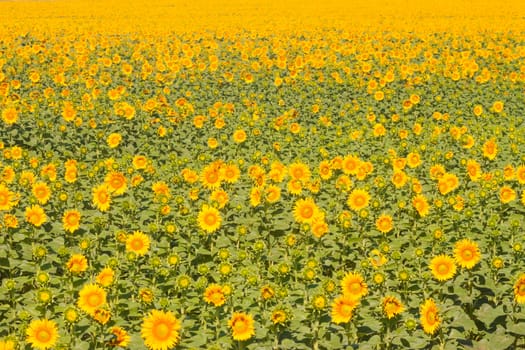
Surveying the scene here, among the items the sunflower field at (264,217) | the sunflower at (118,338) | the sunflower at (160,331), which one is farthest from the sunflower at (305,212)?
the sunflower at (118,338)

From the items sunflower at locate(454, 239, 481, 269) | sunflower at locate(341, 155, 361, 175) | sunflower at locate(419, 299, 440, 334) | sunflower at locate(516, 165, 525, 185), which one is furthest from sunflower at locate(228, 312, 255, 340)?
A: sunflower at locate(516, 165, 525, 185)

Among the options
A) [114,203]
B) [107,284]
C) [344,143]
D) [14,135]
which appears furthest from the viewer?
[14,135]

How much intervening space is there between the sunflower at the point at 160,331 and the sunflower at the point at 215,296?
43 cm

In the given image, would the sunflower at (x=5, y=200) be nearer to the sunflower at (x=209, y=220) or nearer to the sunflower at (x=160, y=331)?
the sunflower at (x=209, y=220)

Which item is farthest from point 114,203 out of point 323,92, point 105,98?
point 323,92

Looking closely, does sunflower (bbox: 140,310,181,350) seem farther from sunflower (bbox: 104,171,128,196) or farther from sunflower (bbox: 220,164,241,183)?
sunflower (bbox: 220,164,241,183)

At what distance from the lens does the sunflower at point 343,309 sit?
4141 mm

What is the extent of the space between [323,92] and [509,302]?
9540 millimetres

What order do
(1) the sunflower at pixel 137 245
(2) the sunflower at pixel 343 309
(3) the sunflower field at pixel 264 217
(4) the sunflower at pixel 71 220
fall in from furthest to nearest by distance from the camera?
(4) the sunflower at pixel 71 220
(1) the sunflower at pixel 137 245
(3) the sunflower field at pixel 264 217
(2) the sunflower at pixel 343 309

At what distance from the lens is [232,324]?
13.1ft

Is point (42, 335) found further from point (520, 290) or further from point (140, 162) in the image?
point (140, 162)

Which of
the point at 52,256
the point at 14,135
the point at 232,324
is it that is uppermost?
the point at 14,135

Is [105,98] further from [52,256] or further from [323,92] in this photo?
[52,256]

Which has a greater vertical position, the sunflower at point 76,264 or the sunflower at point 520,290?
the sunflower at point 76,264
